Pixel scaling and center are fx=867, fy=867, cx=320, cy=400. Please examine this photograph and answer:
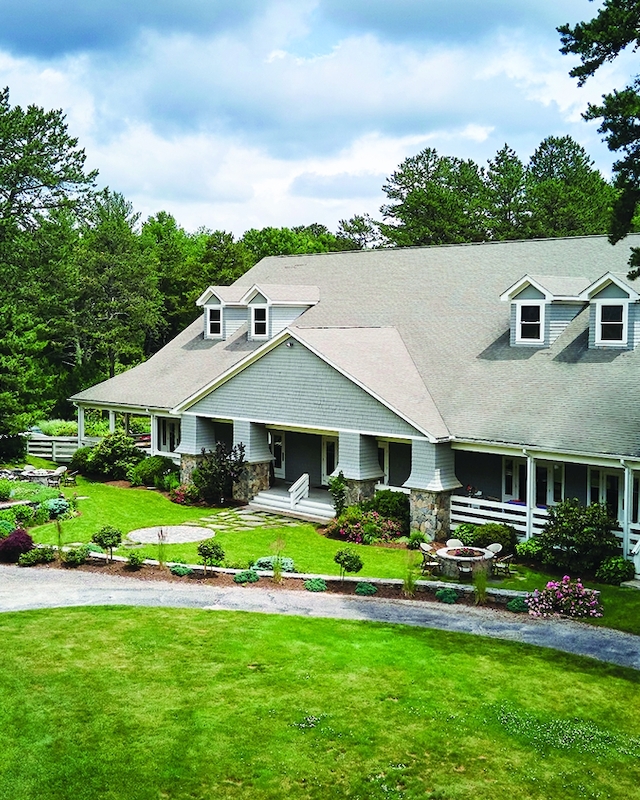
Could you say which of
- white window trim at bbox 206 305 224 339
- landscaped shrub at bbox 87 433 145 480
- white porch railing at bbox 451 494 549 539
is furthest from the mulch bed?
white window trim at bbox 206 305 224 339

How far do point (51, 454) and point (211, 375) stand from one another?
1004 cm

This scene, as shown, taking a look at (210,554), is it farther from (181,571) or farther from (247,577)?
(247,577)

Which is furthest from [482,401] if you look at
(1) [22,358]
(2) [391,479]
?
(1) [22,358]

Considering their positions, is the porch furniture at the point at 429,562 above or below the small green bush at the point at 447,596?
above

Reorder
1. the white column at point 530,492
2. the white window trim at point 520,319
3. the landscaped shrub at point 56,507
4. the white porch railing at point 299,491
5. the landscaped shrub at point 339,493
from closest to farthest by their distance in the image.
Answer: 1. the white column at point 530,492
2. the landscaped shrub at point 56,507
3. the landscaped shrub at point 339,493
4. the white window trim at point 520,319
5. the white porch railing at point 299,491

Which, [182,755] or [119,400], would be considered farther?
[119,400]

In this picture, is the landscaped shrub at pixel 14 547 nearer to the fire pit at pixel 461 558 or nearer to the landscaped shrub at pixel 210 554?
the landscaped shrub at pixel 210 554

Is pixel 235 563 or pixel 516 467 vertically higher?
pixel 516 467

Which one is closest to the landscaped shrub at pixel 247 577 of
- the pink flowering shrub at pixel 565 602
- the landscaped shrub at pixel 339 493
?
the pink flowering shrub at pixel 565 602

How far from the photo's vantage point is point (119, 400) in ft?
117

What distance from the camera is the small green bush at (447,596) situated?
18891 millimetres

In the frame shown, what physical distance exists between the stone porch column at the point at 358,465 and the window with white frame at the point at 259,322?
904 centimetres

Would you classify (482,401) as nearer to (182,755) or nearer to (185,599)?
(185,599)

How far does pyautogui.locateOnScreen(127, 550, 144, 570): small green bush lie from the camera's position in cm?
2103
